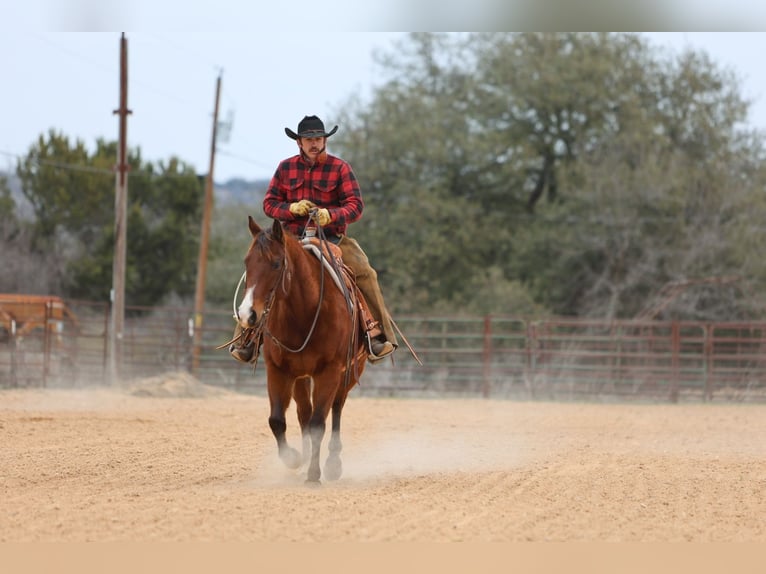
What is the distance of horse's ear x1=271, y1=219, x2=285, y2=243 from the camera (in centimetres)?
680

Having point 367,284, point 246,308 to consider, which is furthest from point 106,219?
point 246,308

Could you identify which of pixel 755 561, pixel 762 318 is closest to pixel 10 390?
pixel 755 561

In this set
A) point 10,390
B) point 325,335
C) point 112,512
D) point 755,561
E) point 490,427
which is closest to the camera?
point 755,561

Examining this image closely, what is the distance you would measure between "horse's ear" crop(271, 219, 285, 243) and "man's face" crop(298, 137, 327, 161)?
1.13 meters

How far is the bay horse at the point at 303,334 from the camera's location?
6.92 meters

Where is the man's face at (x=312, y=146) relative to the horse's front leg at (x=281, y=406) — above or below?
above

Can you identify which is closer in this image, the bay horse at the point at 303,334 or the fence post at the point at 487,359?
the bay horse at the point at 303,334

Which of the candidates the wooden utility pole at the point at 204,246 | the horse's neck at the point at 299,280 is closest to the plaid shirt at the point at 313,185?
the horse's neck at the point at 299,280

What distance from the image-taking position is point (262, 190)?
35.7m

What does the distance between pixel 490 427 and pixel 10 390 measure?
30.8 ft

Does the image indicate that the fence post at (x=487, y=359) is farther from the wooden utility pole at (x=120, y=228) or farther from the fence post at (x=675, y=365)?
the wooden utility pole at (x=120, y=228)

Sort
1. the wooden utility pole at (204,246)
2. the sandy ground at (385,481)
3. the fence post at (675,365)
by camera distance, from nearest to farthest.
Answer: the sandy ground at (385,481) → the fence post at (675,365) → the wooden utility pole at (204,246)

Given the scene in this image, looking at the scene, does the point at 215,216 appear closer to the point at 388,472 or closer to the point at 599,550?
the point at 388,472

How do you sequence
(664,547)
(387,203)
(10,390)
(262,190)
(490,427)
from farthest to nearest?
(262,190) < (387,203) < (10,390) < (490,427) < (664,547)
